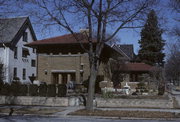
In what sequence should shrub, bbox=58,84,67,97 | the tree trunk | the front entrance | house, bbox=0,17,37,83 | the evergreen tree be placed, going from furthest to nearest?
the evergreen tree → house, bbox=0,17,37,83 → the front entrance → shrub, bbox=58,84,67,97 → the tree trunk

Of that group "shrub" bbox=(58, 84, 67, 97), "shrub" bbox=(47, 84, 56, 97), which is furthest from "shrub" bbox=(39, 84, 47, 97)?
"shrub" bbox=(58, 84, 67, 97)

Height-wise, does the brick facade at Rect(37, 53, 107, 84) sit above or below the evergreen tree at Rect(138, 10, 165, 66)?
below

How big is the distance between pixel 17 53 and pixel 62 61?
10034 millimetres

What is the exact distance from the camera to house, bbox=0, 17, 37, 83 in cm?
3991

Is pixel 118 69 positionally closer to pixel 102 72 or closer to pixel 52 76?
pixel 102 72

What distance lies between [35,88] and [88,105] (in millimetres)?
6246

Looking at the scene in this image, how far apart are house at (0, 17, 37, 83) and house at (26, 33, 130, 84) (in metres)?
4.91

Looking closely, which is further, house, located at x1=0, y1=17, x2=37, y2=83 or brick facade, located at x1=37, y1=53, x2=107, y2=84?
house, located at x1=0, y1=17, x2=37, y2=83

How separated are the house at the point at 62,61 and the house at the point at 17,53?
491 cm

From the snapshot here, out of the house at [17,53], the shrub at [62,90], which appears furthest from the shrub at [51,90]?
the house at [17,53]

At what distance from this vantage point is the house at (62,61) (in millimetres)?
35000

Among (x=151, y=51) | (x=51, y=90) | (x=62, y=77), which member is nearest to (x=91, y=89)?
(x=51, y=90)

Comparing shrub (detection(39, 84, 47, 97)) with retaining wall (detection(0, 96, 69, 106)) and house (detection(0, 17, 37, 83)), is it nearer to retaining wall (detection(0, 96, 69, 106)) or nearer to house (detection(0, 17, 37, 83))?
retaining wall (detection(0, 96, 69, 106))

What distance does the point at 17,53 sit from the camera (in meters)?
42.6
